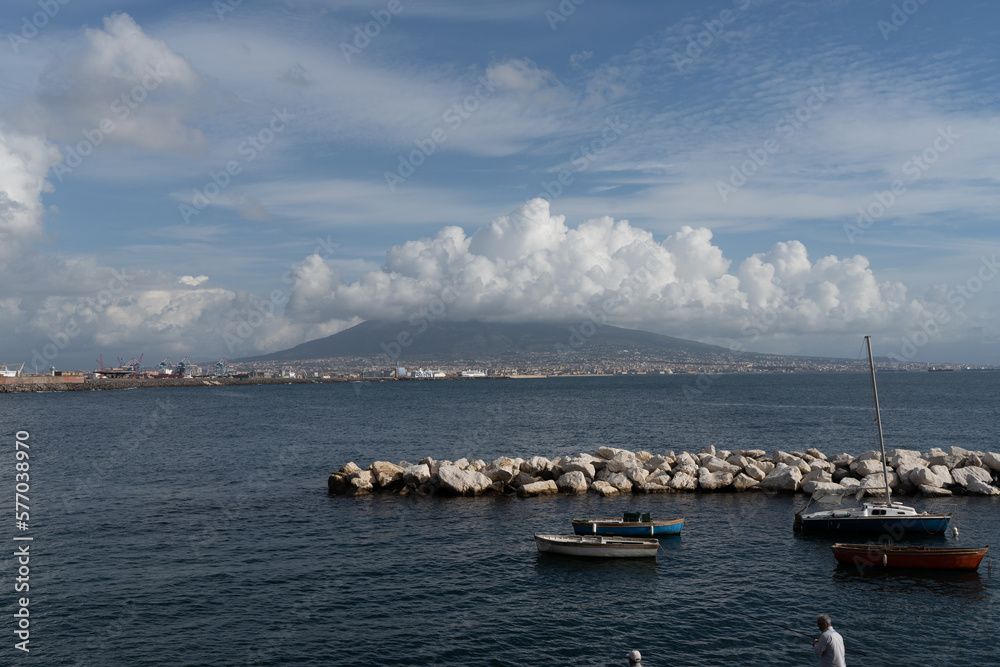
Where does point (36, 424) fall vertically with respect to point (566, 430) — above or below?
above

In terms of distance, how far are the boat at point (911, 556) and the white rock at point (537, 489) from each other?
17.9 meters

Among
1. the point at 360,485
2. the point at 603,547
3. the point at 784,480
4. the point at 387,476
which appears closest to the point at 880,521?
the point at 784,480

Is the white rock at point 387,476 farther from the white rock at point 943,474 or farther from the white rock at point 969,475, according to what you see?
the white rock at point 969,475

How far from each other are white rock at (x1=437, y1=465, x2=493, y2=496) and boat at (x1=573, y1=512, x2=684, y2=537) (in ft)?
34.8

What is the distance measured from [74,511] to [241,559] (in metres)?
16.6

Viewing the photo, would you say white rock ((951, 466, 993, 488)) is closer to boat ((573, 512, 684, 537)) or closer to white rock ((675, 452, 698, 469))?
white rock ((675, 452, 698, 469))

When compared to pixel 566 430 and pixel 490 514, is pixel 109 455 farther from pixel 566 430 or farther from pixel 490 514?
pixel 566 430

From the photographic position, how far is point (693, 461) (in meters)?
45.8

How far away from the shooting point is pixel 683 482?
140ft

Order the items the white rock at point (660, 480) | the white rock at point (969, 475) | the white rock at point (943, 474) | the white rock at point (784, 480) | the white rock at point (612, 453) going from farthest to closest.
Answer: the white rock at point (612, 453) < the white rock at point (660, 480) < the white rock at point (784, 480) < the white rock at point (943, 474) < the white rock at point (969, 475)

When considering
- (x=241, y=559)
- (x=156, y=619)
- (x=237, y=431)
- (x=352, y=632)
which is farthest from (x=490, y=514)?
(x=237, y=431)

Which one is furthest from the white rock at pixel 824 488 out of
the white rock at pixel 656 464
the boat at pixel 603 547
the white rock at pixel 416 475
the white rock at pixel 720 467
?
the white rock at pixel 416 475

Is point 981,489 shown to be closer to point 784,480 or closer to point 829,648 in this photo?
point 784,480

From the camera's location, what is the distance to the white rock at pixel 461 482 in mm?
41250
